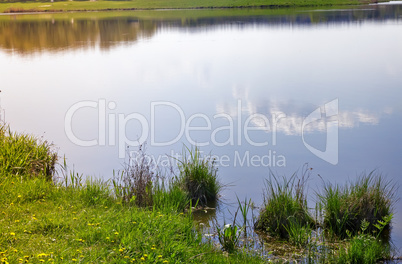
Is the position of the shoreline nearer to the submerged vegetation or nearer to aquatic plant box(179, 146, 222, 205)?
aquatic plant box(179, 146, 222, 205)

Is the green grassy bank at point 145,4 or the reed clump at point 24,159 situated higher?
the green grassy bank at point 145,4

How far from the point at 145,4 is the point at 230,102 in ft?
173

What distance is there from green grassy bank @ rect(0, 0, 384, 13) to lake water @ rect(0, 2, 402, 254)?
2831 cm

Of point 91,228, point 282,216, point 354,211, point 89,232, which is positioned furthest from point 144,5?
point 89,232

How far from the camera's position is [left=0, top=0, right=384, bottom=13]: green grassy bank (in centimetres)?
5234

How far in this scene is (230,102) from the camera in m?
11.9

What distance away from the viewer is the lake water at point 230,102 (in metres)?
8.07

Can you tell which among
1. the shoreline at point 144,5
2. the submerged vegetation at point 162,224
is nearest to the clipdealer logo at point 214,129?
the submerged vegetation at point 162,224

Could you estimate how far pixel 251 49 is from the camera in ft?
68.6

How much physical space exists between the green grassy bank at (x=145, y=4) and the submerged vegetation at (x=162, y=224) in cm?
4774

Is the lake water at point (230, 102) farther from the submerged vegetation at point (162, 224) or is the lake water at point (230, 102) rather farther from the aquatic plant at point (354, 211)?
the submerged vegetation at point (162, 224)

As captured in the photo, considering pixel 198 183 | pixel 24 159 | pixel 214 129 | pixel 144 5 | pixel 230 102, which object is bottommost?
pixel 198 183

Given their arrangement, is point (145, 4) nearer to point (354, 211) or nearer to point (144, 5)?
point (144, 5)

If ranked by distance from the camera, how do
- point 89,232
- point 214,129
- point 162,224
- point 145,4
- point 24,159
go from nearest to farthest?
point 89,232 < point 162,224 < point 24,159 < point 214,129 < point 145,4
